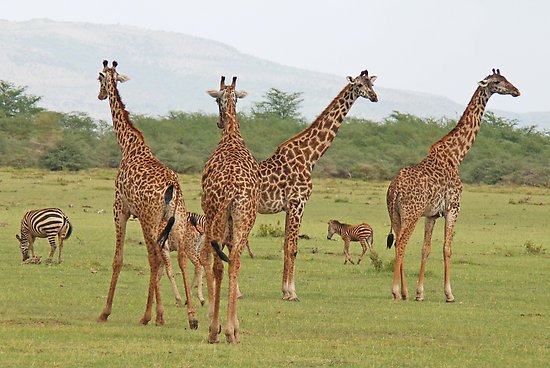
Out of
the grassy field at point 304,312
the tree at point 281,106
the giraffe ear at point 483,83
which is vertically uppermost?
the tree at point 281,106

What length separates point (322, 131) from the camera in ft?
46.9

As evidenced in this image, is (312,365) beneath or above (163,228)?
beneath

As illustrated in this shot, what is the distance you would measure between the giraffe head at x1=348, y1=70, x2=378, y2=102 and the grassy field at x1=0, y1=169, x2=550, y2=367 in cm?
240

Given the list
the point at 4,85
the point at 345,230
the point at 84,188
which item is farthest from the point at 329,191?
the point at 4,85

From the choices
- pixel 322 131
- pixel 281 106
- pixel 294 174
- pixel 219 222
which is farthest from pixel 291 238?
pixel 281 106

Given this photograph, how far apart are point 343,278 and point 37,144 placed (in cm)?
3336

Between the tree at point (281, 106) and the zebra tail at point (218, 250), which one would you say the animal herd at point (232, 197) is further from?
the tree at point (281, 106)

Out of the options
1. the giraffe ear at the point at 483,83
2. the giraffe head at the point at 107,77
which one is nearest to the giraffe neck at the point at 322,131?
the giraffe ear at the point at 483,83

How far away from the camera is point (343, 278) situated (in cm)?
1541

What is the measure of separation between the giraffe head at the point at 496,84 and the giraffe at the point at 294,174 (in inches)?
63.4

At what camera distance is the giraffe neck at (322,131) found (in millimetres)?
13984

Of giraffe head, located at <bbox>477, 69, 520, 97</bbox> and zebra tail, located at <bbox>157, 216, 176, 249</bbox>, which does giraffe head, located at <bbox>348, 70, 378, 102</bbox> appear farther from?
zebra tail, located at <bbox>157, 216, 176, 249</bbox>

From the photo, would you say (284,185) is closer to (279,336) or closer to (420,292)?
(420,292)

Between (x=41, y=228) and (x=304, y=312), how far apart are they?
17.4ft
